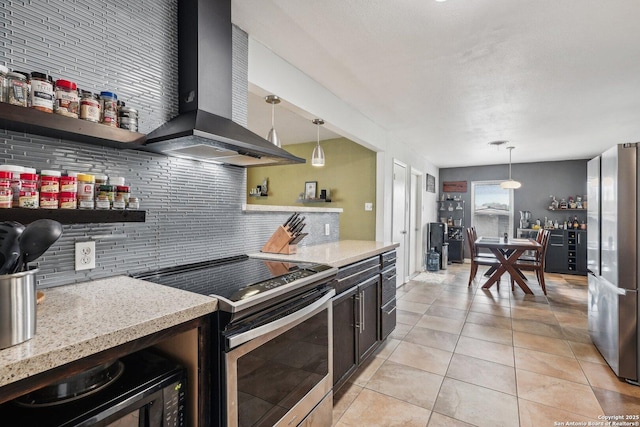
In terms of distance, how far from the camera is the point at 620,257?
2.18 metres

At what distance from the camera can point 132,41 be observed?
150cm

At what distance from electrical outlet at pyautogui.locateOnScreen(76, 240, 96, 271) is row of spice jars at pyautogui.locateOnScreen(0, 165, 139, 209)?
0.63 feet

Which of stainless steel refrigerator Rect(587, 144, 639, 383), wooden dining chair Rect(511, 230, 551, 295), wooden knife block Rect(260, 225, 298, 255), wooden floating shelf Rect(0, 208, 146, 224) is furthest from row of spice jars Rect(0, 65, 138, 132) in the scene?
wooden dining chair Rect(511, 230, 551, 295)

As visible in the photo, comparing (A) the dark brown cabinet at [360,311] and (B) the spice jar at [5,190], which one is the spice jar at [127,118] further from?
(A) the dark brown cabinet at [360,311]

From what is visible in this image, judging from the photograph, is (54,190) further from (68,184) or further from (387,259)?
(387,259)

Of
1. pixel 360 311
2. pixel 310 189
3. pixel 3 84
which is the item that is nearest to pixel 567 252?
pixel 310 189

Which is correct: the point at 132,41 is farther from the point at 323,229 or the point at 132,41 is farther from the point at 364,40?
the point at 323,229

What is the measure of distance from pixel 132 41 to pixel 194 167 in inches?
26.3

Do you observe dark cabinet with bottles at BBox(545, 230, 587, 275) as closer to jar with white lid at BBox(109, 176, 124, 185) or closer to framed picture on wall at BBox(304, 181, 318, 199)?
framed picture on wall at BBox(304, 181, 318, 199)

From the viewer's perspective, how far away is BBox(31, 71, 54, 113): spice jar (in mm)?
1055

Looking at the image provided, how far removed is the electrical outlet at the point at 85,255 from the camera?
4.26 feet

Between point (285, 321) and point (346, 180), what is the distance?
369cm

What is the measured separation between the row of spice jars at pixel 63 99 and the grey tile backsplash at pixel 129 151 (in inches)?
5.4

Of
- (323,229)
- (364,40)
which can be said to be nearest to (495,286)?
(323,229)
